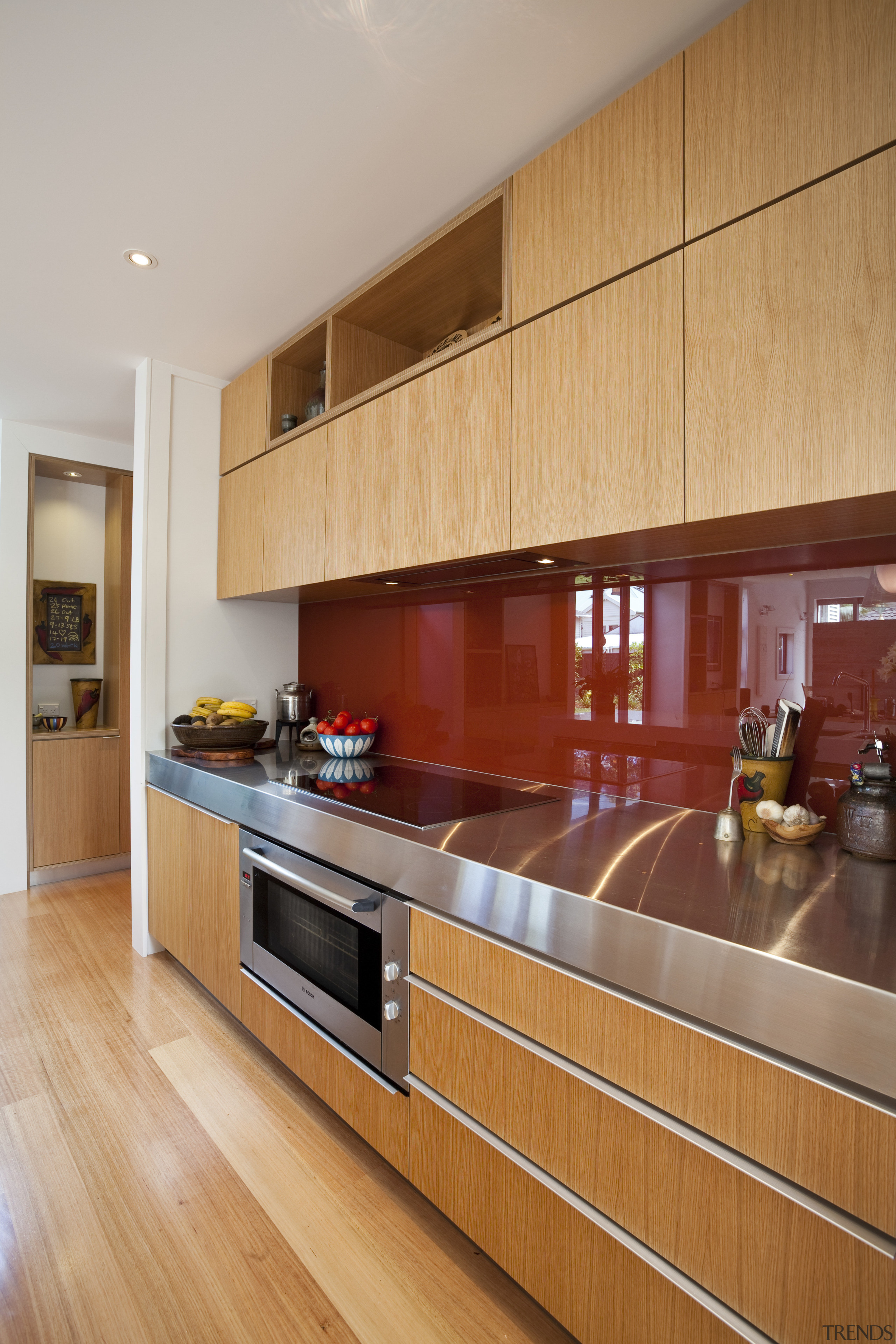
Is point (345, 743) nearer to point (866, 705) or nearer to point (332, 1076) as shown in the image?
point (332, 1076)

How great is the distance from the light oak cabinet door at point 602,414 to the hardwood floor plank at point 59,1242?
5.92ft

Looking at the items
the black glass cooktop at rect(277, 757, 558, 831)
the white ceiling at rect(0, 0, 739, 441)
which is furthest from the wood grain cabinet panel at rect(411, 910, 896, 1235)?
the white ceiling at rect(0, 0, 739, 441)

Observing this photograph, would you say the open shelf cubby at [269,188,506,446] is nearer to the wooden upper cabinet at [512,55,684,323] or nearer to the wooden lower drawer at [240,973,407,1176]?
the wooden upper cabinet at [512,55,684,323]

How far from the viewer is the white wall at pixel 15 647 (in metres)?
3.69

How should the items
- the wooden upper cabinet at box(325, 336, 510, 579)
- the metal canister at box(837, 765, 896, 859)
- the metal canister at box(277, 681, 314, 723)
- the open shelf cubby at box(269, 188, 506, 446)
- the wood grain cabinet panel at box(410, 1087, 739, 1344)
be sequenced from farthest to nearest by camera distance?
the metal canister at box(277, 681, 314, 723) → the open shelf cubby at box(269, 188, 506, 446) → the wooden upper cabinet at box(325, 336, 510, 579) → the metal canister at box(837, 765, 896, 859) → the wood grain cabinet panel at box(410, 1087, 739, 1344)

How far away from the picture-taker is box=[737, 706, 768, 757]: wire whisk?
5.02ft

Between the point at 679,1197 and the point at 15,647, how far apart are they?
13.0 feet

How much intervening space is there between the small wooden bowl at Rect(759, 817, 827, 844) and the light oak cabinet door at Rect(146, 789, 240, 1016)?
1.57 metres

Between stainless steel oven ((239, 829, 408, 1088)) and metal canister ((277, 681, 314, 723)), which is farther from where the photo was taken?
metal canister ((277, 681, 314, 723))

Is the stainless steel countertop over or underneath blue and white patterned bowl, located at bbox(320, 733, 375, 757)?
underneath

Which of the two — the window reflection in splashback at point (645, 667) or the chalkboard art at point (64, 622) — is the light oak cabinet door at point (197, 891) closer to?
the window reflection in splashback at point (645, 667)

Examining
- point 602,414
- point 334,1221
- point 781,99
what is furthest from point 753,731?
point 334,1221

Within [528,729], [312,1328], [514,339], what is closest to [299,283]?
[514,339]

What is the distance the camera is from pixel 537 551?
66.5 inches
